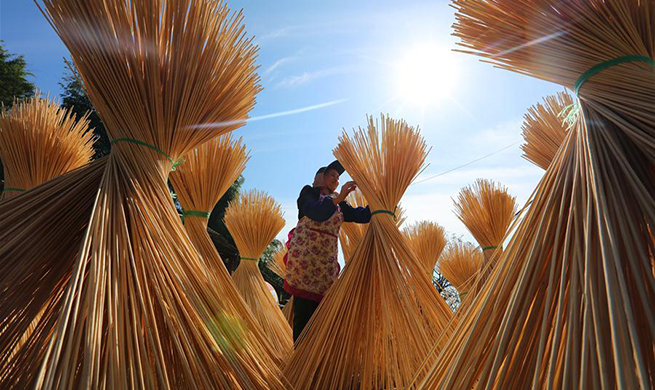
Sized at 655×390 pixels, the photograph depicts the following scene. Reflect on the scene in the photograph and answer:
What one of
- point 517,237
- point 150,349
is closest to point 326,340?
point 150,349

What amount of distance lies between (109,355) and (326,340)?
67 centimetres

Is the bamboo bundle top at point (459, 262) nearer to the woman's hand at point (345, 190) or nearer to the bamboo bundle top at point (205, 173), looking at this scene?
the woman's hand at point (345, 190)

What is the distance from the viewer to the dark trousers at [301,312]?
5.17ft

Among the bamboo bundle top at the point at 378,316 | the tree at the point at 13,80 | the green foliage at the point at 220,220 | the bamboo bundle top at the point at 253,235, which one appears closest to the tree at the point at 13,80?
the tree at the point at 13,80

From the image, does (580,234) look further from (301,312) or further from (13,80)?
(13,80)

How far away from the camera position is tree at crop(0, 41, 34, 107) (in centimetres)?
785

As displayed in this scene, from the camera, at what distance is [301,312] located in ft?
5.19

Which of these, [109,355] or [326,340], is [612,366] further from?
[326,340]

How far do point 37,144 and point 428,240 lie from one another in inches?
139

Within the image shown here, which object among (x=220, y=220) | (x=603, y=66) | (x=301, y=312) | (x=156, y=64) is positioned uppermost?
(x=603, y=66)

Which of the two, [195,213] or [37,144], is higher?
[37,144]

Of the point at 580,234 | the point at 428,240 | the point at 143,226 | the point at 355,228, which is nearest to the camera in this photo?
the point at 580,234

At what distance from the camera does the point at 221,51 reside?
995 millimetres

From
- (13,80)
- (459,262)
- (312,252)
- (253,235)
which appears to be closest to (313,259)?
(312,252)
